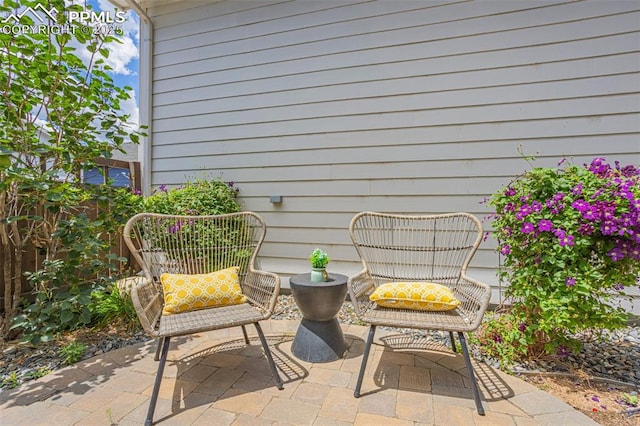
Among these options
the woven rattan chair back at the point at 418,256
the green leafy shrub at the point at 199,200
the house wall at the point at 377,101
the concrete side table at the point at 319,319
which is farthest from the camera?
the green leafy shrub at the point at 199,200

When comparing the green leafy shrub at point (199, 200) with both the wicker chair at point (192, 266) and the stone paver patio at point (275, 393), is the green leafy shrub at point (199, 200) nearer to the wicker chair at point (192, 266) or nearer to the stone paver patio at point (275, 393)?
the wicker chair at point (192, 266)

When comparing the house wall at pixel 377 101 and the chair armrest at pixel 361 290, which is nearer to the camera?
the chair armrest at pixel 361 290

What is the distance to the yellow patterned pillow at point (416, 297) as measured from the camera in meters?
1.85

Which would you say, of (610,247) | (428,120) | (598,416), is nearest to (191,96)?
(428,120)

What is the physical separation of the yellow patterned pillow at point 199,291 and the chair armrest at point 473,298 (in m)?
1.39

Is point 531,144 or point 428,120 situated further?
point 428,120

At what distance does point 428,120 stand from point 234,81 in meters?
2.28

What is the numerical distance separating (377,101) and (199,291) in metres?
2.46

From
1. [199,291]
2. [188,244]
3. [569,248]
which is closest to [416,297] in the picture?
[569,248]

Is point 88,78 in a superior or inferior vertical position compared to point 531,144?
superior

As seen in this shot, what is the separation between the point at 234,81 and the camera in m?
3.70

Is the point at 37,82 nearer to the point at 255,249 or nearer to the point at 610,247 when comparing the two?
the point at 255,249

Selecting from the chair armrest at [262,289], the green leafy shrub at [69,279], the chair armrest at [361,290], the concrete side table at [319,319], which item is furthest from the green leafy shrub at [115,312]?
the chair armrest at [361,290]

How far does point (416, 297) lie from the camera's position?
1883 mm
